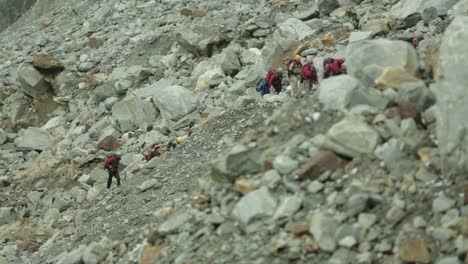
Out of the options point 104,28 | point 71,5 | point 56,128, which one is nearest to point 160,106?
point 56,128

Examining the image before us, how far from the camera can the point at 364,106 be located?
9.27m

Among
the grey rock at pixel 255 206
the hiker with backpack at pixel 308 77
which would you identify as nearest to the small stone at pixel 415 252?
the grey rock at pixel 255 206

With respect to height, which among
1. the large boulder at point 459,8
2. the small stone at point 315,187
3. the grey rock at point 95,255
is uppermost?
the small stone at point 315,187

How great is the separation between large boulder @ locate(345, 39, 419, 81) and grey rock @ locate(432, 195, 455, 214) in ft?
8.02

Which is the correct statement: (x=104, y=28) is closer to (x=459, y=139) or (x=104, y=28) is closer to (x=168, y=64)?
(x=168, y=64)

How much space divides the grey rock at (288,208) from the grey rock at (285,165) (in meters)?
0.49

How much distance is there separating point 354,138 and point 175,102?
1319 centimetres

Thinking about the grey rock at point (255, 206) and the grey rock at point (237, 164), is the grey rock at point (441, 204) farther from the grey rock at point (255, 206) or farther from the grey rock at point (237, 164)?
the grey rock at point (237, 164)

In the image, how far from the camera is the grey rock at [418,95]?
9.07 m

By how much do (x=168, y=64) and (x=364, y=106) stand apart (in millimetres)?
17754

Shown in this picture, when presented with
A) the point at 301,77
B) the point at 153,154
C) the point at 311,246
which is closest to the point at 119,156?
the point at 153,154

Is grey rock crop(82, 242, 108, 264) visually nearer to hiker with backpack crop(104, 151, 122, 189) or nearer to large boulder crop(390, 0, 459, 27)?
hiker with backpack crop(104, 151, 122, 189)

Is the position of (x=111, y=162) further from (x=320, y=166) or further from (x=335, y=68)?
(x=320, y=166)

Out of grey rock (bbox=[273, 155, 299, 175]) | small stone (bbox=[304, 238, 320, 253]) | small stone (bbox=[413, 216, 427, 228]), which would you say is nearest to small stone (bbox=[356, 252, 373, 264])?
small stone (bbox=[304, 238, 320, 253])
